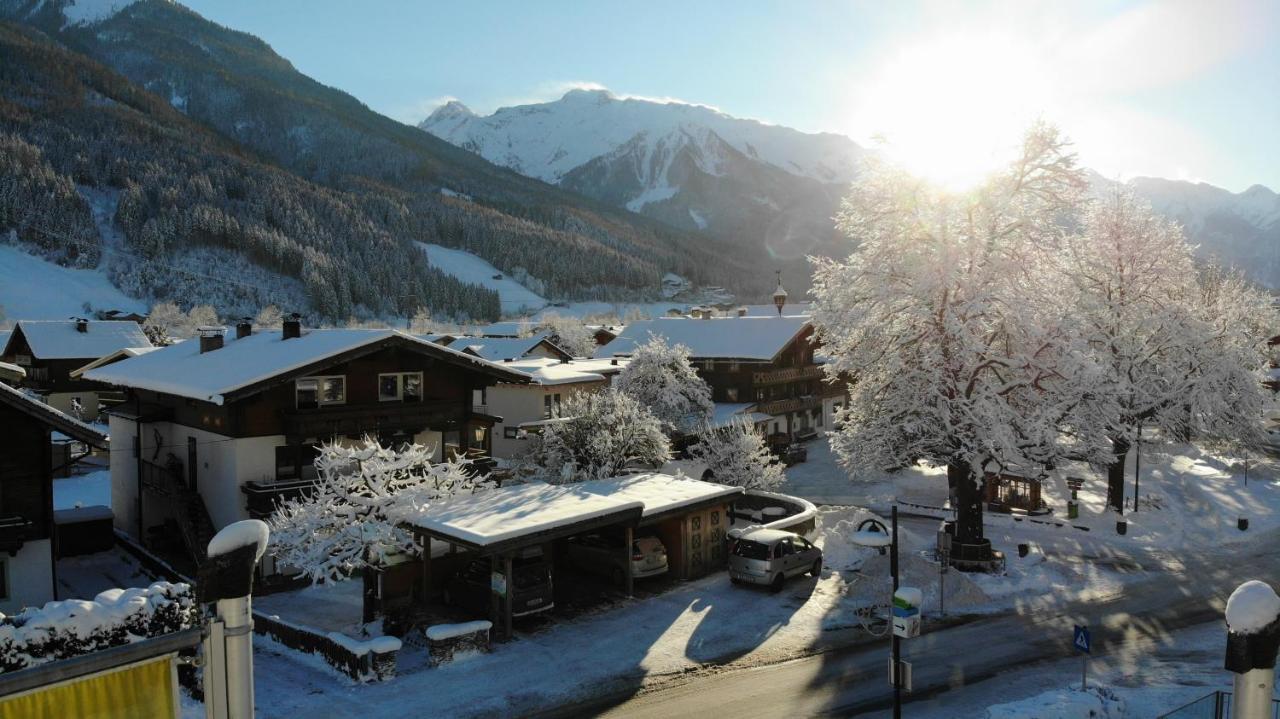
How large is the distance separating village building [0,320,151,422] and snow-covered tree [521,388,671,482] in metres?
41.8

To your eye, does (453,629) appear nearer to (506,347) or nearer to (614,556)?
(614,556)

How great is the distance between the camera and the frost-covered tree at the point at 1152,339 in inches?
1307

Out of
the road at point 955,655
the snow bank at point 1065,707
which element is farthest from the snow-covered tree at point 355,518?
the snow bank at point 1065,707

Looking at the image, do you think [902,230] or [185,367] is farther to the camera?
[185,367]

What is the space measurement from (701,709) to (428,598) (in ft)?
31.9

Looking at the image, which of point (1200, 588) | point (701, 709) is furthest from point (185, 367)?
point (1200, 588)

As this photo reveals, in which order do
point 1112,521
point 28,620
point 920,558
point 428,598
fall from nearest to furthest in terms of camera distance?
point 28,620 < point 428,598 < point 920,558 < point 1112,521

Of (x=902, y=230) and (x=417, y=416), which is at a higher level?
(x=902, y=230)

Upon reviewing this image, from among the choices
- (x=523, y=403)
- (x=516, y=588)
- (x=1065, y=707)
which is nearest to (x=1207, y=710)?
(x=1065, y=707)

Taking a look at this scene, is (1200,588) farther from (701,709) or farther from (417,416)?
(417,416)

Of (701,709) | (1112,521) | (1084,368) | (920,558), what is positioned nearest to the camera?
(701,709)

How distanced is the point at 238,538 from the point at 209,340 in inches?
1122

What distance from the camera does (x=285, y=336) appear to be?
104 ft

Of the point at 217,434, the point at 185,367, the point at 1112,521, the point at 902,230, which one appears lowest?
the point at 1112,521
